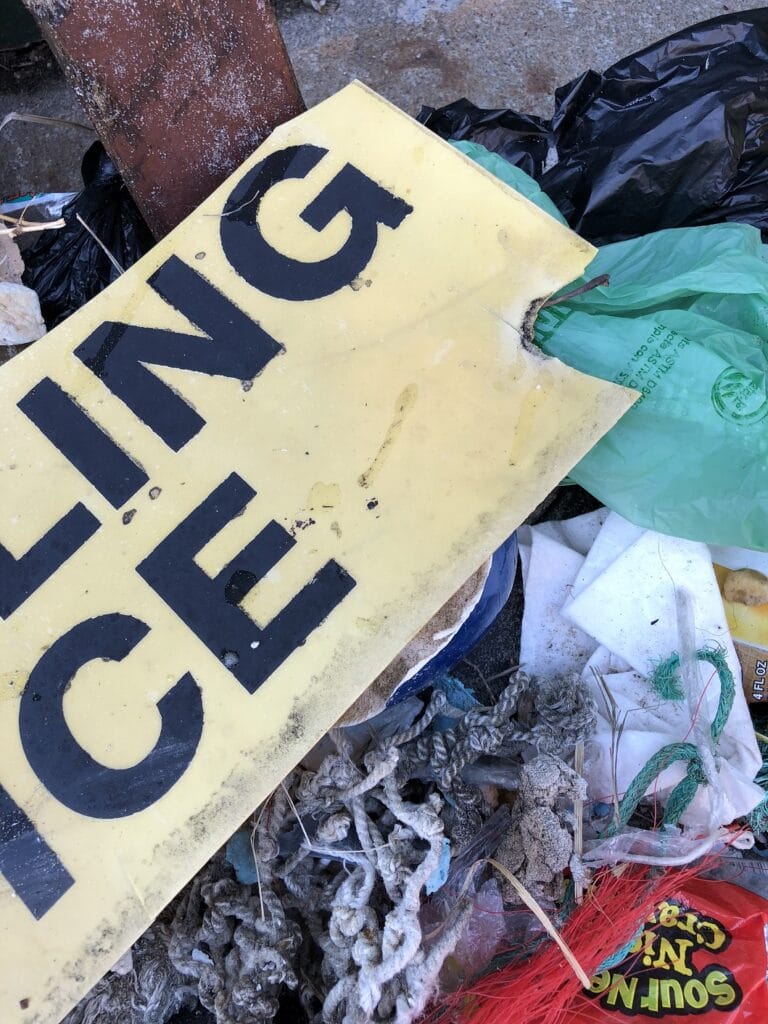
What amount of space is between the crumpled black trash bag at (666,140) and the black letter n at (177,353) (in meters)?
0.63

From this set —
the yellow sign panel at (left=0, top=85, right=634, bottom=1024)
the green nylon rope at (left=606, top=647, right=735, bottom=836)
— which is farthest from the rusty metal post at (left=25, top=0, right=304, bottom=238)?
the green nylon rope at (left=606, top=647, right=735, bottom=836)

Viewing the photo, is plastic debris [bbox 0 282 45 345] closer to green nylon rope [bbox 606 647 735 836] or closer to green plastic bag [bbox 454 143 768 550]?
green plastic bag [bbox 454 143 768 550]

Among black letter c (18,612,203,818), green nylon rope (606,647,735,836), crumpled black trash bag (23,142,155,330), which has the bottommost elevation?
green nylon rope (606,647,735,836)

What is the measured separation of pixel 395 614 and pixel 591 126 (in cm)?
90

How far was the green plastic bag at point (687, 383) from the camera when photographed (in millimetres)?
930

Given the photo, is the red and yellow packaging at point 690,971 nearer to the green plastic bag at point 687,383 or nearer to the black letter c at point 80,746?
the green plastic bag at point 687,383

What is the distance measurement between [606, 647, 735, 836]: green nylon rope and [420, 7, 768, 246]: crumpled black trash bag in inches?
27.7

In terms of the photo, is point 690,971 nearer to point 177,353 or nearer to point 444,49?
point 177,353

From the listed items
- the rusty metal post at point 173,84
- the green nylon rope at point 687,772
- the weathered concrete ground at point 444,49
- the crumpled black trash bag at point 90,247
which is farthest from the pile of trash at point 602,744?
the weathered concrete ground at point 444,49

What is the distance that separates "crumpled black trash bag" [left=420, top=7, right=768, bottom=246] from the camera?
3.71 feet

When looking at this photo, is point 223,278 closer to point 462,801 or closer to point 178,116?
point 178,116

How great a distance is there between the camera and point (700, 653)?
1.06 meters

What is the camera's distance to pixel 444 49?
1.66m

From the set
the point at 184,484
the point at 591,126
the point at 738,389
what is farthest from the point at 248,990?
the point at 591,126
